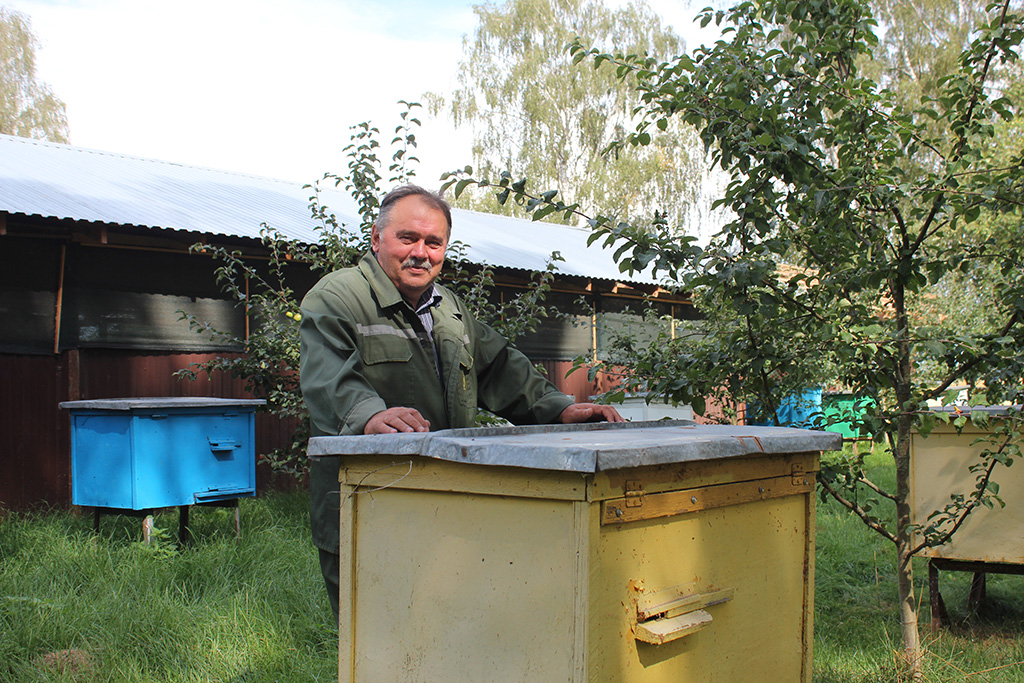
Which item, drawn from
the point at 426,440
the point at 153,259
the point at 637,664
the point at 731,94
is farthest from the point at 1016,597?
the point at 153,259

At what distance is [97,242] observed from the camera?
711 cm

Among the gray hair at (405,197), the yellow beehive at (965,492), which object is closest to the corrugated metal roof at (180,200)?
the yellow beehive at (965,492)

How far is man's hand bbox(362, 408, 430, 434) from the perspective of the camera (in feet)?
6.29

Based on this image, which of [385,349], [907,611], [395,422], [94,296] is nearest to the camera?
[395,422]

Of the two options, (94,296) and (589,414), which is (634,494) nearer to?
(589,414)

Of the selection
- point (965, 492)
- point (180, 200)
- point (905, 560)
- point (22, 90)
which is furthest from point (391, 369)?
point (22, 90)

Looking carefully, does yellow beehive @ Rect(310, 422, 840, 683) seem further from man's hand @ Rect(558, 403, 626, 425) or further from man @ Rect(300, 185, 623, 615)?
man's hand @ Rect(558, 403, 626, 425)

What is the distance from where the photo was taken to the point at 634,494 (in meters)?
1.59

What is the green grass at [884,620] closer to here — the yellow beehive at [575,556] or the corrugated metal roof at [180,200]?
the yellow beehive at [575,556]

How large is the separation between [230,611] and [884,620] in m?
3.46

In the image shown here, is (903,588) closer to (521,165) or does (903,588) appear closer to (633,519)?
(633,519)

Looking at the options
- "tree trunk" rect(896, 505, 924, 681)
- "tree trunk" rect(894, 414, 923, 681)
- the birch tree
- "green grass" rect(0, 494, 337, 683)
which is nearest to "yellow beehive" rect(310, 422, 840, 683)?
"tree trunk" rect(894, 414, 923, 681)

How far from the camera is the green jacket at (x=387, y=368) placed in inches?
85.7

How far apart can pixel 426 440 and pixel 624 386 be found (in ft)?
6.73
